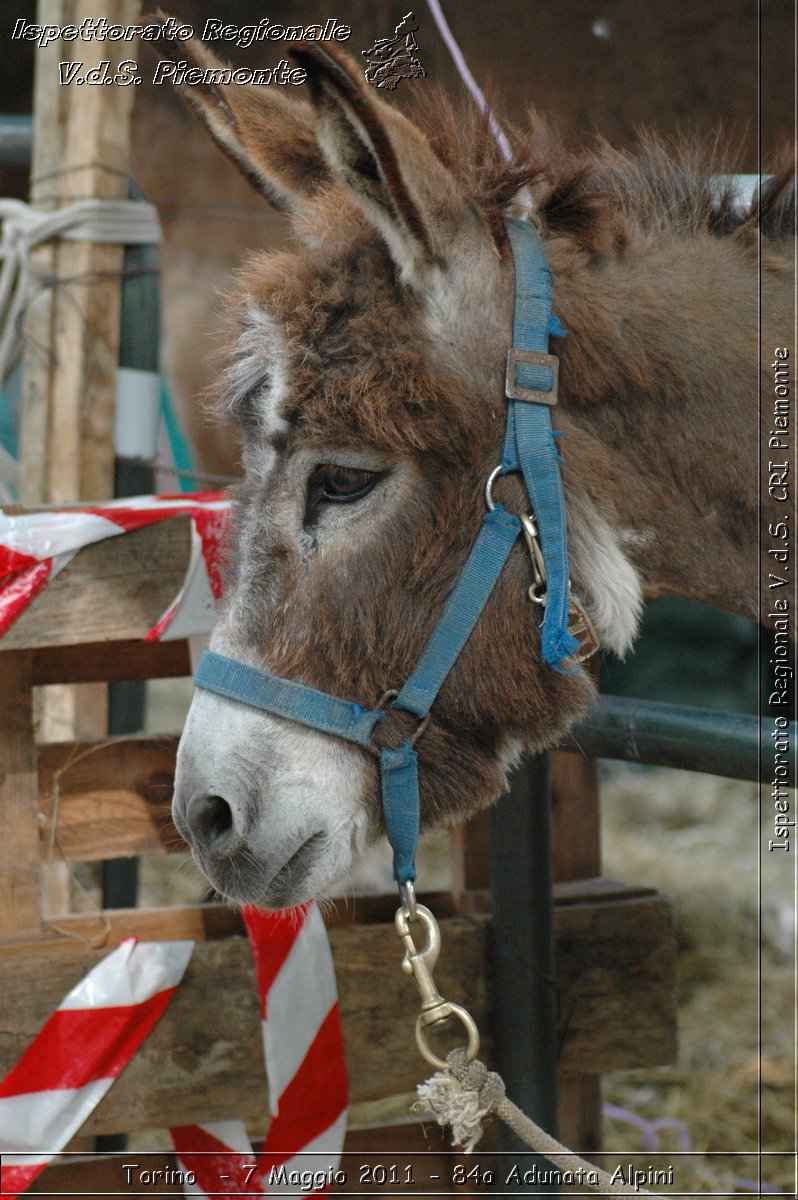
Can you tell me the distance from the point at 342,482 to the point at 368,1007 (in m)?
1.04

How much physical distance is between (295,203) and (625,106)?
388 cm

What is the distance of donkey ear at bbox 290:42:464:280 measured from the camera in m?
1.29

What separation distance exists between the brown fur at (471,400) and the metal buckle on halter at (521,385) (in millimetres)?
24

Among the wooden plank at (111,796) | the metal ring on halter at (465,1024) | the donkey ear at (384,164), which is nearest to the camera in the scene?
the donkey ear at (384,164)

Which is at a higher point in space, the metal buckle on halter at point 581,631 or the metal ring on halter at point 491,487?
the metal ring on halter at point 491,487

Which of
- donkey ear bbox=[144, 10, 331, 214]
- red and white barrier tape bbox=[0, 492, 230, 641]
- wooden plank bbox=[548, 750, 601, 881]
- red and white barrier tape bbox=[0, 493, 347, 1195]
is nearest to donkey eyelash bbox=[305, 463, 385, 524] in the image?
red and white barrier tape bbox=[0, 492, 230, 641]

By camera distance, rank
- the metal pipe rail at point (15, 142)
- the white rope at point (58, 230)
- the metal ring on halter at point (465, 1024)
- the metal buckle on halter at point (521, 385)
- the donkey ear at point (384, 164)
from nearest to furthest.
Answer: the donkey ear at point (384, 164), the metal ring on halter at point (465, 1024), the metal buckle on halter at point (521, 385), the white rope at point (58, 230), the metal pipe rail at point (15, 142)

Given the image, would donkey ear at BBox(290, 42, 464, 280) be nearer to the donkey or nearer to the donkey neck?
the donkey

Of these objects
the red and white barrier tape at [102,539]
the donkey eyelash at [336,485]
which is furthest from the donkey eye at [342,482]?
the red and white barrier tape at [102,539]

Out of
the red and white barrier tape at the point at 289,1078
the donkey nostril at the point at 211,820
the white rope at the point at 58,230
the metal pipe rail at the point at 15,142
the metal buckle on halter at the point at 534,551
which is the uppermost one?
the metal pipe rail at the point at 15,142

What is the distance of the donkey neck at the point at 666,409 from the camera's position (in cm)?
163

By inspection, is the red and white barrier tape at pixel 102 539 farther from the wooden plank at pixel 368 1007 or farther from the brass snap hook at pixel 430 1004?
the brass snap hook at pixel 430 1004

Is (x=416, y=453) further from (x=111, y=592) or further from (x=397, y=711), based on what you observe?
(x=111, y=592)

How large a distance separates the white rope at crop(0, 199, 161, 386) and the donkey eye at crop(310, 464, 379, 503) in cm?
159
